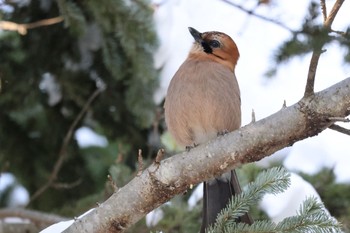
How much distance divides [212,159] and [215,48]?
1.53 meters

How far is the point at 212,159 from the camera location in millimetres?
3254

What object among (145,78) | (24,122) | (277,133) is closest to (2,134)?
(24,122)

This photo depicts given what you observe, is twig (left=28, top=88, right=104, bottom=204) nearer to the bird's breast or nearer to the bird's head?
the bird's head

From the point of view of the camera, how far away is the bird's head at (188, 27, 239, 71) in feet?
15.3

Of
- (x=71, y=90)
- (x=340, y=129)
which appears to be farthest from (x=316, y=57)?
(x=71, y=90)

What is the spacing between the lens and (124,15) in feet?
15.0

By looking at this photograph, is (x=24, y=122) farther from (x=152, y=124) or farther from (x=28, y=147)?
(x=152, y=124)

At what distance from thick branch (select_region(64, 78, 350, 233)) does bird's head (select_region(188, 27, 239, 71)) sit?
1.43 m

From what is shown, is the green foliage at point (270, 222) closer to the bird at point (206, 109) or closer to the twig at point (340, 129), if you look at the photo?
the twig at point (340, 129)

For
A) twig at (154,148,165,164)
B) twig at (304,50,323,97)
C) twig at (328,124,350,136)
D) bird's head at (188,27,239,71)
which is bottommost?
twig at (154,148,165,164)

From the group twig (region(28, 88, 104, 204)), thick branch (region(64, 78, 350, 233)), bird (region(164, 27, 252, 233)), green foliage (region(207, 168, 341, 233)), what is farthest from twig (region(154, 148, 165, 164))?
twig (region(28, 88, 104, 204))

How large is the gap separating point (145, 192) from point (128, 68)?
6.19ft

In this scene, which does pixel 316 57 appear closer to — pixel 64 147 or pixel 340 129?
pixel 340 129

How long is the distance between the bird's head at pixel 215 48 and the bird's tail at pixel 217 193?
2.56 feet
